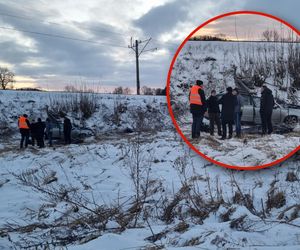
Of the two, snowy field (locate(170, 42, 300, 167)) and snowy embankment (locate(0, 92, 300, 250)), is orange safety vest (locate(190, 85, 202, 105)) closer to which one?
snowy field (locate(170, 42, 300, 167))

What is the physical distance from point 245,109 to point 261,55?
24.4 inches

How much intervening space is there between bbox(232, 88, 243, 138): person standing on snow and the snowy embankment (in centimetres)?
52

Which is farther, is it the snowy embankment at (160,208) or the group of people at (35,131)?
the group of people at (35,131)

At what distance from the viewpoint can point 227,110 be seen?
3.62 metres

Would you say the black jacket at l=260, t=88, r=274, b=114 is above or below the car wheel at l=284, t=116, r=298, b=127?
above

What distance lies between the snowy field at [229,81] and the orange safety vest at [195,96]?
0.18 feet

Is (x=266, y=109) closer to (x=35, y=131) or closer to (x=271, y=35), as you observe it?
(x=271, y=35)

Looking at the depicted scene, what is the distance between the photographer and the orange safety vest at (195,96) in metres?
3.65

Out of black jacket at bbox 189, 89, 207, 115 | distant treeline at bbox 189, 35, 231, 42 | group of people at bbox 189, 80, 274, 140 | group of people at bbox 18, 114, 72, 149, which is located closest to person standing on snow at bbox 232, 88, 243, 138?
group of people at bbox 189, 80, 274, 140

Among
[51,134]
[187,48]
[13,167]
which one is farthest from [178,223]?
[51,134]

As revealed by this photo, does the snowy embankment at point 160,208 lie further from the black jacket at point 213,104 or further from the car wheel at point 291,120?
the black jacket at point 213,104

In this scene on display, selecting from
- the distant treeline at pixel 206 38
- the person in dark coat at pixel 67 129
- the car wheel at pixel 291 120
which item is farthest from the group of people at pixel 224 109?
the person in dark coat at pixel 67 129

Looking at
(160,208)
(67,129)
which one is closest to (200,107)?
(160,208)

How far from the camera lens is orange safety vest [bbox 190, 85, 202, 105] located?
12.0ft
